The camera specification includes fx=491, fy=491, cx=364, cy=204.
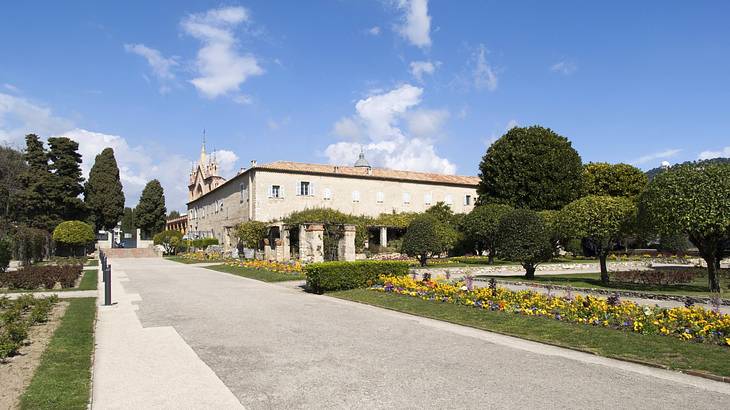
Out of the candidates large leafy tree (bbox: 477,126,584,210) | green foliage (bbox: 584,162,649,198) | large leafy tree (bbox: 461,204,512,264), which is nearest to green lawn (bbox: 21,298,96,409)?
large leafy tree (bbox: 461,204,512,264)

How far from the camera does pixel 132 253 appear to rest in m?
49.8

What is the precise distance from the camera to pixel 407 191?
46.1 m

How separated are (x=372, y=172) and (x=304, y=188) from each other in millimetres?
7196

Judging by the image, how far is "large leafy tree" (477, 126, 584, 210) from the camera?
35969 mm

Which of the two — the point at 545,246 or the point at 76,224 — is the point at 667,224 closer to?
the point at 545,246

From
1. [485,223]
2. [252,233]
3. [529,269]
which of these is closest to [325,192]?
[252,233]

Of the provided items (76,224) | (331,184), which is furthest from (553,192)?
(76,224)

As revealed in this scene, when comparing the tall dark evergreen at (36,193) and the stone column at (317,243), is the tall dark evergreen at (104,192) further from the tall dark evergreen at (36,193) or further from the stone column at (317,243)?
the stone column at (317,243)

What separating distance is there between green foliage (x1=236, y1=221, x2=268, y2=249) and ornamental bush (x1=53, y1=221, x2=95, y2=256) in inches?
548

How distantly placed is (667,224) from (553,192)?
72.6ft

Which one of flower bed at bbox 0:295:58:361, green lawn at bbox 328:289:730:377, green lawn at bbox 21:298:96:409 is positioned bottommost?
green lawn at bbox 328:289:730:377

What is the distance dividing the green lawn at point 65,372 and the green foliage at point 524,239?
14.3 meters

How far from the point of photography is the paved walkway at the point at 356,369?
5.02 m

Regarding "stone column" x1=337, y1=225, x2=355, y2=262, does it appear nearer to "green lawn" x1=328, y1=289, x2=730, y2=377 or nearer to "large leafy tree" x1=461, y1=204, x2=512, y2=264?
"green lawn" x1=328, y1=289, x2=730, y2=377
